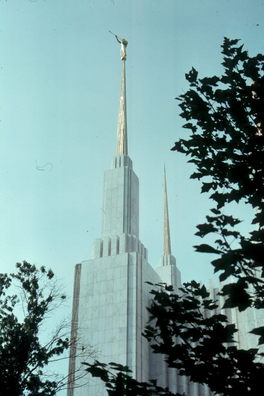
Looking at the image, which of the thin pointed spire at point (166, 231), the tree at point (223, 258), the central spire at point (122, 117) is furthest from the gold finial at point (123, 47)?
the tree at point (223, 258)

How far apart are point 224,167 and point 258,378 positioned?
2.01 meters

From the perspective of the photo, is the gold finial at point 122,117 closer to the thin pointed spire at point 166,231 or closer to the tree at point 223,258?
the thin pointed spire at point 166,231

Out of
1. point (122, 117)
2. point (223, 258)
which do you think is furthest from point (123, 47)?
point (223, 258)

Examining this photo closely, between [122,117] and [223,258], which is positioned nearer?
[223,258]

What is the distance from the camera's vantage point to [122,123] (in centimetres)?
3984

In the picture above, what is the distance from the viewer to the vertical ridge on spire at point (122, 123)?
36.4 m

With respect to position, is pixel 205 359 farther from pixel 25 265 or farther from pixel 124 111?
pixel 124 111

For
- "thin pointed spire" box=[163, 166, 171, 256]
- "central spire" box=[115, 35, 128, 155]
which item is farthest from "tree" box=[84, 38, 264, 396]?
"thin pointed spire" box=[163, 166, 171, 256]

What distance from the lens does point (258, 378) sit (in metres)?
3.32

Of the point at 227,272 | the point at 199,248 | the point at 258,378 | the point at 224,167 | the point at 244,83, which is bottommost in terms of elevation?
the point at 258,378

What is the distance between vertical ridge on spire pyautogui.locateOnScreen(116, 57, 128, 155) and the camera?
36.4m

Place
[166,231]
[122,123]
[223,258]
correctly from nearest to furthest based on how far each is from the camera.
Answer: [223,258] < [122,123] < [166,231]

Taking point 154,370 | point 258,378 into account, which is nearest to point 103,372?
point 258,378

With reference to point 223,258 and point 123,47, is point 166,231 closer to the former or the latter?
point 123,47
